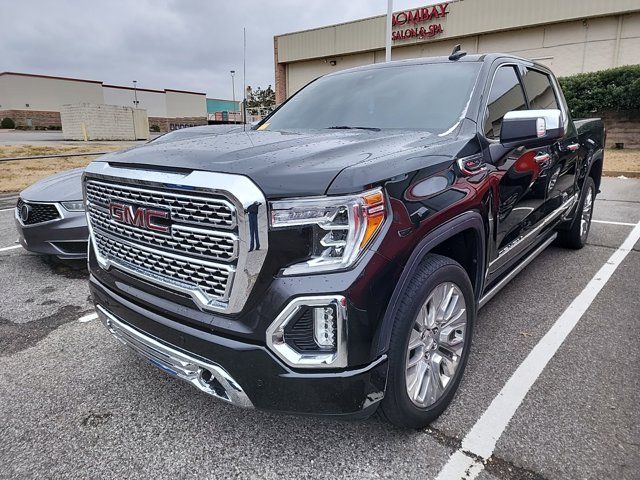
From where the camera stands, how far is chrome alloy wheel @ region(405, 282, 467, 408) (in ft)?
6.67

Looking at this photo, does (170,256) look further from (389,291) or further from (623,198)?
(623,198)

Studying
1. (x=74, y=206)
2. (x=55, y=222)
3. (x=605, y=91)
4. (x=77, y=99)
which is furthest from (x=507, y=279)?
(x=77, y=99)

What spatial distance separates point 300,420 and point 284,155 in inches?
51.0

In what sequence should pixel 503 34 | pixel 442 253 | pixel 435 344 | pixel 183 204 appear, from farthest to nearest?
pixel 503 34
pixel 442 253
pixel 435 344
pixel 183 204

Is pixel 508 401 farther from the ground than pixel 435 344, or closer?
closer

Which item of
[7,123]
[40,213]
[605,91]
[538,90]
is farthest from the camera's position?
[7,123]

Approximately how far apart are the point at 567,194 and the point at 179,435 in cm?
361

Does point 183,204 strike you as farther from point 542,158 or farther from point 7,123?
point 7,123

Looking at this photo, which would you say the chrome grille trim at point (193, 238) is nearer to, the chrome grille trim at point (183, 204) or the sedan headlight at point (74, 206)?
the chrome grille trim at point (183, 204)

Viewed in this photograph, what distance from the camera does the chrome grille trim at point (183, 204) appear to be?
1.69 meters

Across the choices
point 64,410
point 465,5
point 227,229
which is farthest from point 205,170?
point 465,5

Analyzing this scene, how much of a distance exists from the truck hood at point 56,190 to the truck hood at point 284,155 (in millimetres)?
2369

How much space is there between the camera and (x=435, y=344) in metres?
2.19

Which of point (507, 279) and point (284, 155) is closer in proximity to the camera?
point (284, 155)
